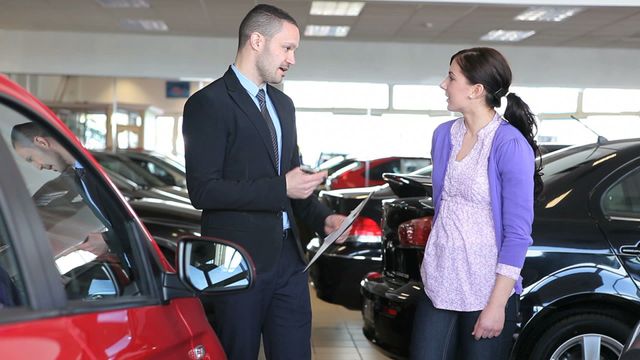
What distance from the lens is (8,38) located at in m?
17.5

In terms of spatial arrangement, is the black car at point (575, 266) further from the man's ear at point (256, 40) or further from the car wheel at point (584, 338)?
the man's ear at point (256, 40)

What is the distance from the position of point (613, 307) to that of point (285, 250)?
5.31 ft

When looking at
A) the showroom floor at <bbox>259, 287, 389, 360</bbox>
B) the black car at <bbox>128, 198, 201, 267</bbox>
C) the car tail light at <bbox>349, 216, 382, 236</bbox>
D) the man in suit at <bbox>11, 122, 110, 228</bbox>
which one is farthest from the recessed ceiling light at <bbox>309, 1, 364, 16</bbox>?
the man in suit at <bbox>11, 122, 110, 228</bbox>

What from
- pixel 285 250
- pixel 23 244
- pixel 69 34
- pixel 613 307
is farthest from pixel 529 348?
pixel 69 34

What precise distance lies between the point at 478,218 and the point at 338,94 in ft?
50.2

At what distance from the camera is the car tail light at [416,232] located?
3.67 m

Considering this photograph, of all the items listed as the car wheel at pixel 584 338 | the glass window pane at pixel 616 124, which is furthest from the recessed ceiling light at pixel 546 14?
the car wheel at pixel 584 338

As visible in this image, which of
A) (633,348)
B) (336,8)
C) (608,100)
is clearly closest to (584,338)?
(633,348)

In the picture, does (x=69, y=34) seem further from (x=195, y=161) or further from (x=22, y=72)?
(x=195, y=161)

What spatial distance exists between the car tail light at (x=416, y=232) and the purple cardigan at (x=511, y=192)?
41.2 inches

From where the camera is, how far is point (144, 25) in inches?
642

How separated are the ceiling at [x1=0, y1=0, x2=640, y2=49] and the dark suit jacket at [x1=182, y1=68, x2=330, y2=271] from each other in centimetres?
1019

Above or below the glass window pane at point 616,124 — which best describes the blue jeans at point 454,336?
below

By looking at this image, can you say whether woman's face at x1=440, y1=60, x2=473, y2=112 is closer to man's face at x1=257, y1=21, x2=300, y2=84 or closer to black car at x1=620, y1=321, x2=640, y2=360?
man's face at x1=257, y1=21, x2=300, y2=84
